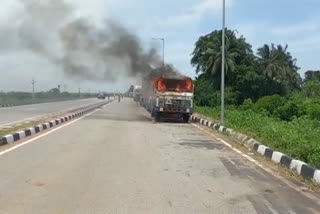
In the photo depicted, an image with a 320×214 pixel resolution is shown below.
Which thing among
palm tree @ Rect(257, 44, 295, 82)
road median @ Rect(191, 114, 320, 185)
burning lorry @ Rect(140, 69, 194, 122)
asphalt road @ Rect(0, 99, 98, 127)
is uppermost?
palm tree @ Rect(257, 44, 295, 82)

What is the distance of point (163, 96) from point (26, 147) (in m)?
16.5

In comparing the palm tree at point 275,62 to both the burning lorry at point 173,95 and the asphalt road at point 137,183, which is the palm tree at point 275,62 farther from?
the asphalt road at point 137,183

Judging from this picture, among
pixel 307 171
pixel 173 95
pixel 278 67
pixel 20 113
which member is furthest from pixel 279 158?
pixel 278 67

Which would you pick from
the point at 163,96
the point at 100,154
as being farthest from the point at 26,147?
the point at 163,96

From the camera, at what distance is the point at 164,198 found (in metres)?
7.79

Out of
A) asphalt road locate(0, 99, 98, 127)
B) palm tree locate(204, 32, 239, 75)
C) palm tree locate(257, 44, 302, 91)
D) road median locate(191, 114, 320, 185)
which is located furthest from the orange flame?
palm tree locate(257, 44, 302, 91)

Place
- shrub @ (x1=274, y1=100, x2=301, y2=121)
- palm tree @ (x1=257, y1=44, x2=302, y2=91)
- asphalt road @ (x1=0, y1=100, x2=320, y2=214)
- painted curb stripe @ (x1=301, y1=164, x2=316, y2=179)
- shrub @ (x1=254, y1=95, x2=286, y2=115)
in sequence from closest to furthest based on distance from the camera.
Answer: asphalt road @ (x1=0, y1=100, x2=320, y2=214) < painted curb stripe @ (x1=301, y1=164, x2=316, y2=179) < shrub @ (x1=274, y1=100, x2=301, y2=121) < shrub @ (x1=254, y1=95, x2=286, y2=115) < palm tree @ (x1=257, y1=44, x2=302, y2=91)

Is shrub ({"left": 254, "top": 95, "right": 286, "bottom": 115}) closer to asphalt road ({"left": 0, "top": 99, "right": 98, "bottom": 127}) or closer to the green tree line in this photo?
the green tree line

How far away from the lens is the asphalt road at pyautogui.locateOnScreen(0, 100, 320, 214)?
23.8 feet

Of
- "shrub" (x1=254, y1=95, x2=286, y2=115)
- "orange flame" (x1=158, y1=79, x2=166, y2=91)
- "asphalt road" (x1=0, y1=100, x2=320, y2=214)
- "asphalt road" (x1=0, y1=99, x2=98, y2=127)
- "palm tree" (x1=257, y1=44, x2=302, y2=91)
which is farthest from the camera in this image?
"palm tree" (x1=257, y1=44, x2=302, y2=91)

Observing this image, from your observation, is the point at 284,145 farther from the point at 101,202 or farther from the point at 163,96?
the point at 163,96

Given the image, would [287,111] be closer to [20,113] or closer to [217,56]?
[20,113]

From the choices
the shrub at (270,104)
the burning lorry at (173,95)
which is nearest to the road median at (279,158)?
the burning lorry at (173,95)

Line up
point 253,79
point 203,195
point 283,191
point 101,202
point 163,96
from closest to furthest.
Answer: point 101,202 < point 203,195 < point 283,191 < point 163,96 < point 253,79
